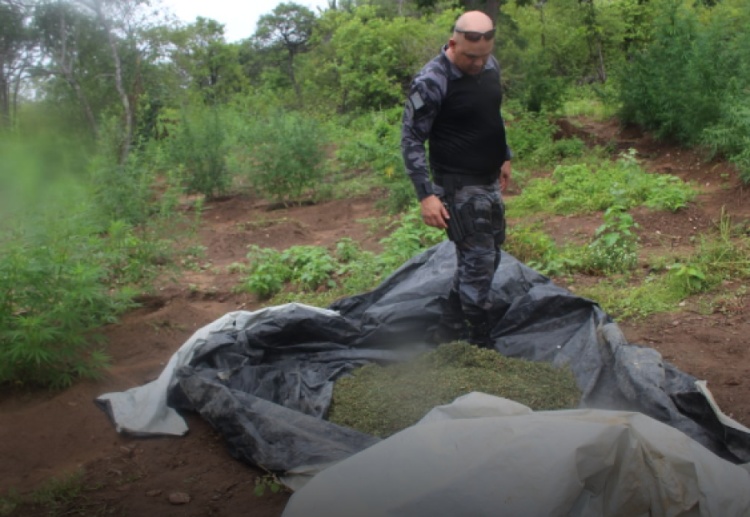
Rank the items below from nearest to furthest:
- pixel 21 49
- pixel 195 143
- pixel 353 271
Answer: pixel 21 49 → pixel 353 271 → pixel 195 143

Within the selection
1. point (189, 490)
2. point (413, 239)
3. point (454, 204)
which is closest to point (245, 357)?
point (189, 490)

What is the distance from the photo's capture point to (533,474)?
2.17 m

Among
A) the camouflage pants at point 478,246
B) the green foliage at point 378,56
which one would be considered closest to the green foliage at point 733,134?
the camouflage pants at point 478,246

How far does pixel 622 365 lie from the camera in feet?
11.0

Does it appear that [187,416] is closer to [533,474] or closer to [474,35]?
[533,474]

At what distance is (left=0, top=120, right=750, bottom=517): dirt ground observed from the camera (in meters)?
2.83

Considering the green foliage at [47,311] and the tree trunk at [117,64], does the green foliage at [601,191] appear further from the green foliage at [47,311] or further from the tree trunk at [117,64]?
the green foliage at [47,311]

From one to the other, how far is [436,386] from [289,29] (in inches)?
801

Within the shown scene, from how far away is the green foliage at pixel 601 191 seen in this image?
694 centimetres

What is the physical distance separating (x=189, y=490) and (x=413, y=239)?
3.61 m

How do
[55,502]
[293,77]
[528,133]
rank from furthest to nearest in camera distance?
[293,77] → [528,133] → [55,502]

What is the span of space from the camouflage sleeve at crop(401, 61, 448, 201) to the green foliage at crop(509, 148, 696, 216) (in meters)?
3.34

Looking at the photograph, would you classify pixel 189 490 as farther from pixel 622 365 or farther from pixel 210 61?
pixel 210 61

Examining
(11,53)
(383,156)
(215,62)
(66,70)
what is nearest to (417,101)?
(66,70)
